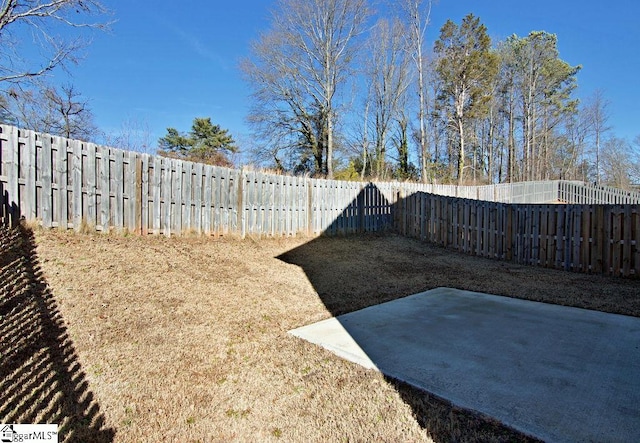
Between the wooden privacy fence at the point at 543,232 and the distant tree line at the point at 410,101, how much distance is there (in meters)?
8.63

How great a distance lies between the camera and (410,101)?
23609mm

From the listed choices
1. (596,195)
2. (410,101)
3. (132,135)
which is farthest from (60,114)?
(596,195)

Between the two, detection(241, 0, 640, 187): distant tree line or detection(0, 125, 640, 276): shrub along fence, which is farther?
detection(241, 0, 640, 187): distant tree line

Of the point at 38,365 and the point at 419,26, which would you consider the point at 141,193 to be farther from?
the point at 419,26

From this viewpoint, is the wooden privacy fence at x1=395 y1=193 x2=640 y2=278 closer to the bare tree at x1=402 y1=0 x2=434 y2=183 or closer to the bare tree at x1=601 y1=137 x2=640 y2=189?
the bare tree at x1=402 y1=0 x2=434 y2=183

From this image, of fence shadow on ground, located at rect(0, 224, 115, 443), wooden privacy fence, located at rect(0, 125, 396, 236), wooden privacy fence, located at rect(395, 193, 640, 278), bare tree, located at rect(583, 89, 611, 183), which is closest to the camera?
fence shadow on ground, located at rect(0, 224, 115, 443)

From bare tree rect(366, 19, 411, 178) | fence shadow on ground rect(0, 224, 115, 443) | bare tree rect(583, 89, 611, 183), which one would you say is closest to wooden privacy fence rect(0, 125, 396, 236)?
fence shadow on ground rect(0, 224, 115, 443)

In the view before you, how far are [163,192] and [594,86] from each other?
36.2 m

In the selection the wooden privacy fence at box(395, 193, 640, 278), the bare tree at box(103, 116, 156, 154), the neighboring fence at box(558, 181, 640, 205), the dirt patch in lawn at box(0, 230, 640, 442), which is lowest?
the dirt patch in lawn at box(0, 230, 640, 442)

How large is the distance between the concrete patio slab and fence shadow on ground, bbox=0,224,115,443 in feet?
5.92

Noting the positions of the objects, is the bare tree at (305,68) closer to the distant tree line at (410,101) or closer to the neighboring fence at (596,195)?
the distant tree line at (410,101)

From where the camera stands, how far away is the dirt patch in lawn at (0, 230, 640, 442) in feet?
6.66

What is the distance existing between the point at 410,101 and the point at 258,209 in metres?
18.8

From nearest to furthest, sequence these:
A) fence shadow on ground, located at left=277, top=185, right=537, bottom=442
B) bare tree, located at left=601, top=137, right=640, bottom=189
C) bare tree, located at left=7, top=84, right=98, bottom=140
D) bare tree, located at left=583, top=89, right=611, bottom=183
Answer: fence shadow on ground, located at left=277, top=185, right=537, bottom=442 → bare tree, located at left=7, top=84, right=98, bottom=140 → bare tree, located at left=583, top=89, right=611, bottom=183 → bare tree, located at left=601, top=137, right=640, bottom=189
